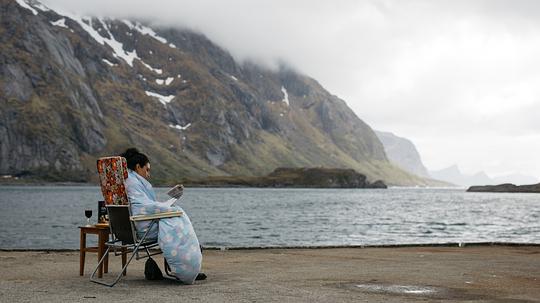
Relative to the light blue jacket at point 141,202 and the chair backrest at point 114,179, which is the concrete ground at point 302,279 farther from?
the chair backrest at point 114,179

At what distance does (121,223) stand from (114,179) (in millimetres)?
890

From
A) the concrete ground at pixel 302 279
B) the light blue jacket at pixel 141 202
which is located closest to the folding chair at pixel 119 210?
the light blue jacket at pixel 141 202

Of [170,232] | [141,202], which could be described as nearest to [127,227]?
[141,202]

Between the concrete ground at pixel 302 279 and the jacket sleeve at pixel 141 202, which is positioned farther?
the jacket sleeve at pixel 141 202

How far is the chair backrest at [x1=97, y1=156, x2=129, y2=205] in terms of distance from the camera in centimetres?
1203

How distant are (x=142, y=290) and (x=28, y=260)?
664cm

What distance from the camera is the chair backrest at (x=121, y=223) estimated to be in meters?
11.8

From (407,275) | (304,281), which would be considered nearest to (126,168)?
(304,281)

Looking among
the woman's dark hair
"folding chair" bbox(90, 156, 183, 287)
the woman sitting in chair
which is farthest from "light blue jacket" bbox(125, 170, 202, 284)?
the woman's dark hair

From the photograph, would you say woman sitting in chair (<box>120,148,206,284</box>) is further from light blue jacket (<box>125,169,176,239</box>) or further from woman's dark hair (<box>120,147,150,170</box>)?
woman's dark hair (<box>120,147,150,170</box>)

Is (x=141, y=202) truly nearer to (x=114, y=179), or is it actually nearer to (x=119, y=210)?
(x=119, y=210)

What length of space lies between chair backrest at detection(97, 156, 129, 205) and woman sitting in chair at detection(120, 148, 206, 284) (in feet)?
0.43

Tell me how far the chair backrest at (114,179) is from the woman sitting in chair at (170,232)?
13 cm

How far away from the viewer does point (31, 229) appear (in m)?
60.9
